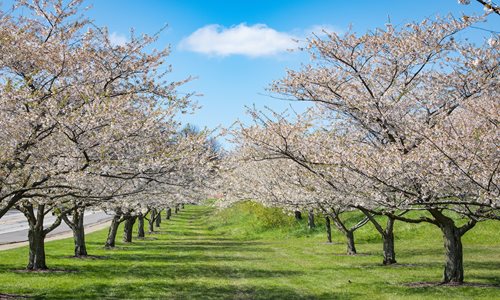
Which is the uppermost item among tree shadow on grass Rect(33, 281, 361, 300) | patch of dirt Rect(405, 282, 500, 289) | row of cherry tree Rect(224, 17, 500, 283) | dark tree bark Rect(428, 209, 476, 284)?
row of cherry tree Rect(224, 17, 500, 283)

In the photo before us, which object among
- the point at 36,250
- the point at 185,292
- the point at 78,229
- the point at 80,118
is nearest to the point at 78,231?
the point at 78,229

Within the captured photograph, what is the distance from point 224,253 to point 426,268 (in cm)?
1276

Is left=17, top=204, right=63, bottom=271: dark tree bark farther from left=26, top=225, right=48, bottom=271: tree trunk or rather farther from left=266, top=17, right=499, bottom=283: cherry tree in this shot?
left=266, top=17, right=499, bottom=283: cherry tree

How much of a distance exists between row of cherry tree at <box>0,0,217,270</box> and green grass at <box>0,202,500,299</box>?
13.1 feet

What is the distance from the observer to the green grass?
17078 millimetres

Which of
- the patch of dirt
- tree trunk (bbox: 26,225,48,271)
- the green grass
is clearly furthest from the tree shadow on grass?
tree trunk (bbox: 26,225,48,271)

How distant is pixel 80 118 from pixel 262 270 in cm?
1327

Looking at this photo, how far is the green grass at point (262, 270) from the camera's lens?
17.1m

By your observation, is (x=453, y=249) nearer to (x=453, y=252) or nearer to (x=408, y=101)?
(x=453, y=252)

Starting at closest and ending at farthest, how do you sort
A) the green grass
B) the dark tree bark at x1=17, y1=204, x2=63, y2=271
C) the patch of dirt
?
the green grass
the patch of dirt
the dark tree bark at x1=17, y1=204, x2=63, y2=271

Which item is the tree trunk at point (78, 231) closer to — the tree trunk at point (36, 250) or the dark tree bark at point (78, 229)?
the dark tree bark at point (78, 229)

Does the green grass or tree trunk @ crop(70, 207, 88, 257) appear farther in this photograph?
tree trunk @ crop(70, 207, 88, 257)

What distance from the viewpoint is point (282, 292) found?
17.3m

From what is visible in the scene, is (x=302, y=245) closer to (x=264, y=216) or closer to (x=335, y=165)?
(x=264, y=216)
